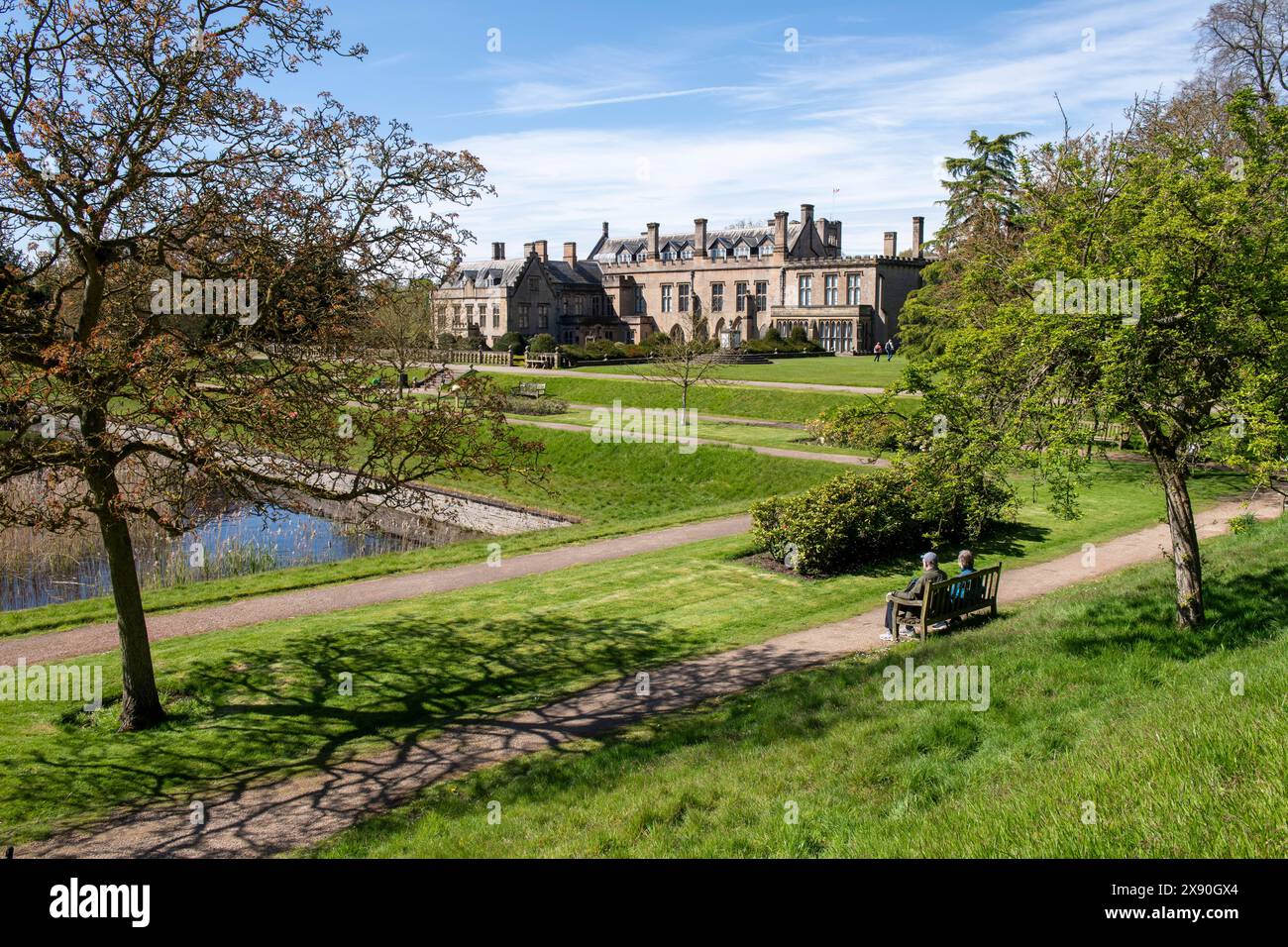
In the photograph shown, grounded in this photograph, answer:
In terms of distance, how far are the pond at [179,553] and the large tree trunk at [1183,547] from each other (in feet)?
44.1

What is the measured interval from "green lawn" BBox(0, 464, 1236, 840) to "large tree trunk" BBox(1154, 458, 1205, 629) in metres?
4.94

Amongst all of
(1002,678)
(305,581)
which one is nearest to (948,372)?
(1002,678)

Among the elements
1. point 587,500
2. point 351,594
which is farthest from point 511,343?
point 351,594

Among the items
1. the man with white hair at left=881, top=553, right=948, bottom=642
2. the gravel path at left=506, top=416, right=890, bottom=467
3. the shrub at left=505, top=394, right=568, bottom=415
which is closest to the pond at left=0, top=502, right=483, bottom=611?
the gravel path at left=506, top=416, right=890, bottom=467

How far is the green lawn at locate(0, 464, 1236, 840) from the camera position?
31.9 ft

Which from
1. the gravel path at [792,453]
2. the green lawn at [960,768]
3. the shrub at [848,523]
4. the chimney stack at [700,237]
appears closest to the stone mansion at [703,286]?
the chimney stack at [700,237]

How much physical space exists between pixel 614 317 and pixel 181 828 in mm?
72917

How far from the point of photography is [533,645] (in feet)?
44.7

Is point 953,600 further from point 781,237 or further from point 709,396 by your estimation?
point 781,237

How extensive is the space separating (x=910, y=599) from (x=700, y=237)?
219 feet

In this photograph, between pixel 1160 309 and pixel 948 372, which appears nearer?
pixel 1160 309

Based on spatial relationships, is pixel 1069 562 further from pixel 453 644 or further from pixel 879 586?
pixel 453 644

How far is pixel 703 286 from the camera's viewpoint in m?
75.2
